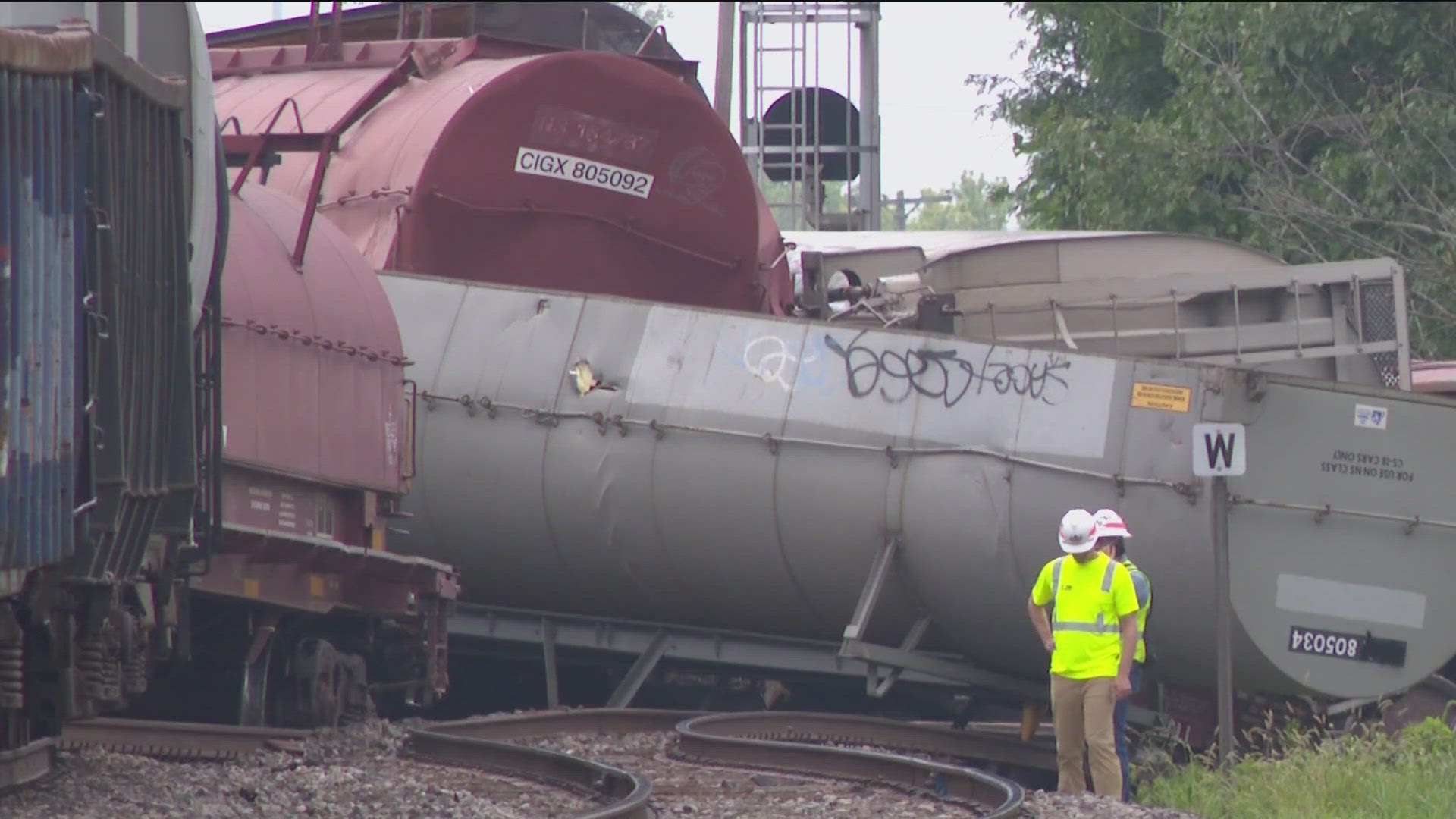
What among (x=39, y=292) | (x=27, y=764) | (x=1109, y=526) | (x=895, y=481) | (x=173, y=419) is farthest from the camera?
(x=895, y=481)

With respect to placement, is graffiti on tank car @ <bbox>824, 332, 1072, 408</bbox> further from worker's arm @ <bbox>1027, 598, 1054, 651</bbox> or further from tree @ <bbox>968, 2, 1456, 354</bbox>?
tree @ <bbox>968, 2, 1456, 354</bbox>

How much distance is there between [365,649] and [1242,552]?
505 centimetres

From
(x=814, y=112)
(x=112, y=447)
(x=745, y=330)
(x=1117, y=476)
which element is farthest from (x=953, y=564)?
(x=814, y=112)

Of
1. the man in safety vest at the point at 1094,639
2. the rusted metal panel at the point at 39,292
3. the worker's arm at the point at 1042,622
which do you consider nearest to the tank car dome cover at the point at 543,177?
the worker's arm at the point at 1042,622

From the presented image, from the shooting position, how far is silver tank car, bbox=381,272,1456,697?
40.0 feet

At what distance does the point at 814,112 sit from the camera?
22.5 meters

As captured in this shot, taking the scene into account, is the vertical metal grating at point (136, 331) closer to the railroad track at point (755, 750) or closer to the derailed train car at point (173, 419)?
the derailed train car at point (173, 419)

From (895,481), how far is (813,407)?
0.70m

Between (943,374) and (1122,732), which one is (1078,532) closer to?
(1122,732)

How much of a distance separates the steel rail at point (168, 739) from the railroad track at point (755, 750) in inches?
38.7

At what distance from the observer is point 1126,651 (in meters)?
10.6

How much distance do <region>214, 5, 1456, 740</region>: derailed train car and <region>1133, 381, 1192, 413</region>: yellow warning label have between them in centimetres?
2

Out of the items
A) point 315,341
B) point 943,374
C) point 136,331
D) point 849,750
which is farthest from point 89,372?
point 943,374

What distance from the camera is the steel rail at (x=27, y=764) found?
768 centimetres
